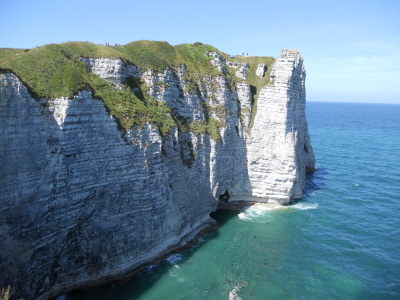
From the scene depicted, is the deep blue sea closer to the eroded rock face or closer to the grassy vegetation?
the eroded rock face

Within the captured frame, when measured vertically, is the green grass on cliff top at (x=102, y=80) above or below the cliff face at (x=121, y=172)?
above

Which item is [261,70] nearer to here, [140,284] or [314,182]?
[314,182]

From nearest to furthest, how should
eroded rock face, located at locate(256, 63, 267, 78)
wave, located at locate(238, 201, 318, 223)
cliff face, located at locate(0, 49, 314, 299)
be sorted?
cliff face, located at locate(0, 49, 314, 299) < wave, located at locate(238, 201, 318, 223) < eroded rock face, located at locate(256, 63, 267, 78)

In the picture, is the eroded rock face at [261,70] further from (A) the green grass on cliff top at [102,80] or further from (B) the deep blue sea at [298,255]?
(B) the deep blue sea at [298,255]

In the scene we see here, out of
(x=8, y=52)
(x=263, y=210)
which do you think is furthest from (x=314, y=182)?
(x=8, y=52)

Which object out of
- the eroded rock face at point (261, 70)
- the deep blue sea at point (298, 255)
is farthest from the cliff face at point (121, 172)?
the eroded rock face at point (261, 70)

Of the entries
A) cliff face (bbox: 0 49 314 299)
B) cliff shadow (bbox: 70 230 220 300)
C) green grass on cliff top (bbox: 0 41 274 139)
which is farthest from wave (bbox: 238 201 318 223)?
green grass on cliff top (bbox: 0 41 274 139)
